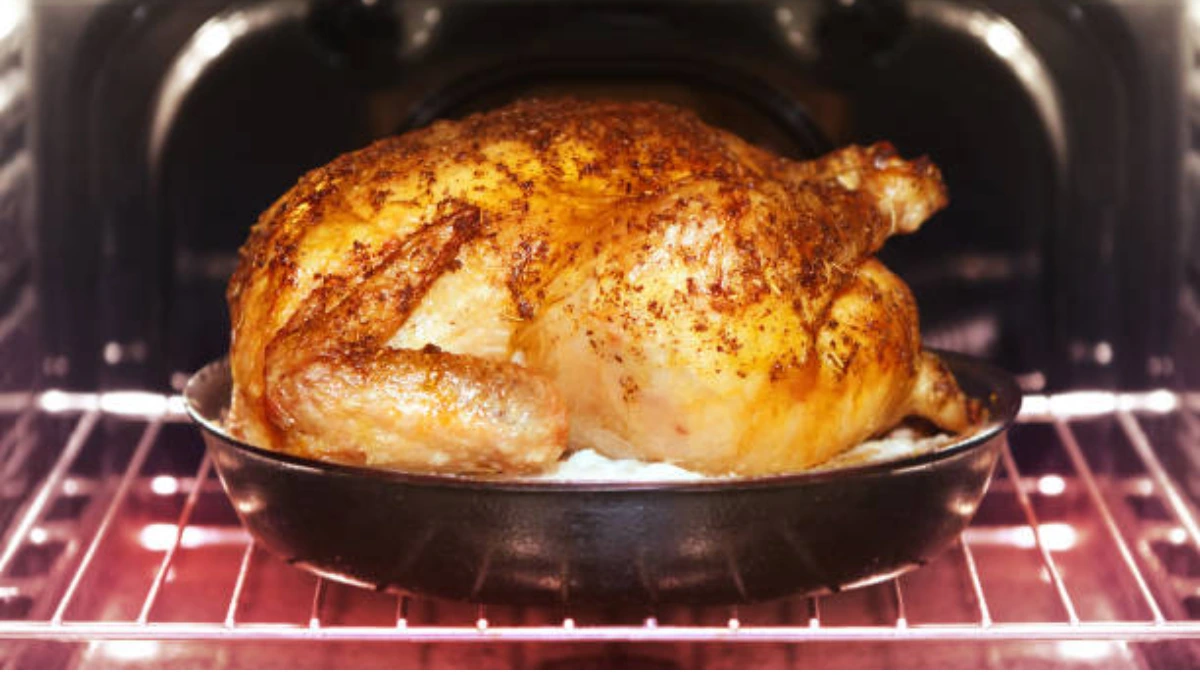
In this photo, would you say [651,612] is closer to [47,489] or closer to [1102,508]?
[1102,508]

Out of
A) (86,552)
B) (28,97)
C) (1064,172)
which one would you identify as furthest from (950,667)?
(28,97)

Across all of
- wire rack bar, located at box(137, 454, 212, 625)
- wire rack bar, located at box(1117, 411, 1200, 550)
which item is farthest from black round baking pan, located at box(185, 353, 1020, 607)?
wire rack bar, located at box(1117, 411, 1200, 550)

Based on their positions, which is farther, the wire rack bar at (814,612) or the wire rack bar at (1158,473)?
the wire rack bar at (1158,473)

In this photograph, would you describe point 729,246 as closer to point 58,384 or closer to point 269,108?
point 269,108

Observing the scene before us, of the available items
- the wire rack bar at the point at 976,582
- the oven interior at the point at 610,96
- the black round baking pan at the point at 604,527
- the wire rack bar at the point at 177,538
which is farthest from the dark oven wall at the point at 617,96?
the black round baking pan at the point at 604,527

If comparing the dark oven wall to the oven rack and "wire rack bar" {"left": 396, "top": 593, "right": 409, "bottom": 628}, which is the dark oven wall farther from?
"wire rack bar" {"left": 396, "top": 593, "right": 409, "bottom": 628}

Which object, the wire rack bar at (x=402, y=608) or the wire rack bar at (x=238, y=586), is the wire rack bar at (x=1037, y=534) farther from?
the wire rack bar at (x=238, y=586)
